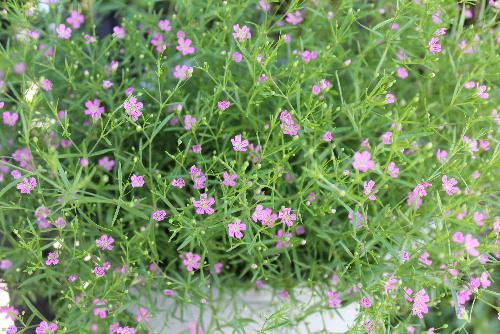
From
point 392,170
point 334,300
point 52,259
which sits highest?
point 392,170

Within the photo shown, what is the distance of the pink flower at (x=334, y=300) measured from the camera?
91cm

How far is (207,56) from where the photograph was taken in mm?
982

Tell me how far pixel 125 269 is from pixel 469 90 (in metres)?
0.66

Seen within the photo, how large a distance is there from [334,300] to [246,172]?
0.81 feet

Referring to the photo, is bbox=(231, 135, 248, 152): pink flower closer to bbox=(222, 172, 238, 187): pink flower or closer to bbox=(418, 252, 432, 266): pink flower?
bbox=(222, 172, 238, 187): pink flower

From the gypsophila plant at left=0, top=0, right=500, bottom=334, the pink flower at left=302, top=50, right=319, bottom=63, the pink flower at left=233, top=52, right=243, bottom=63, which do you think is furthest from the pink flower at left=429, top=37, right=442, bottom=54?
the pink flower at left=233, top=52, right=243, bottom=63

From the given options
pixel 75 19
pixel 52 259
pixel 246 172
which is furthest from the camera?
pixel 75 19

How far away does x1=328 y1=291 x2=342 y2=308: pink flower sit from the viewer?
91cm

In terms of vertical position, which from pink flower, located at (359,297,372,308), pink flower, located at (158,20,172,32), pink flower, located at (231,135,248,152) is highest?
pink flower, located at (158,20,172,32)

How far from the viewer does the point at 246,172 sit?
0.94m

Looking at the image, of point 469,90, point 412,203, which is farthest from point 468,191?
point 469,90

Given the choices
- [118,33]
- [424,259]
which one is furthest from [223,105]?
[424,259]

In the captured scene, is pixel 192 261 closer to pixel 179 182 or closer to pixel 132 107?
pixel 179 182

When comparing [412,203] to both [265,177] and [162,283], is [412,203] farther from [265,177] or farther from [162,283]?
[162,283]
